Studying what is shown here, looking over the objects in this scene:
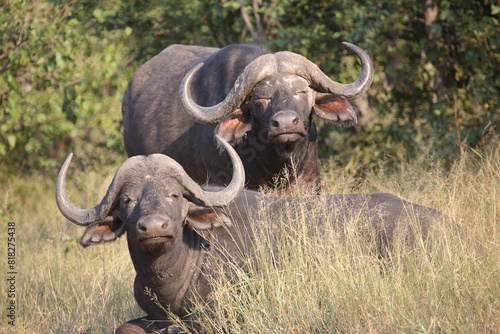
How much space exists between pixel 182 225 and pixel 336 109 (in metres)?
2.35

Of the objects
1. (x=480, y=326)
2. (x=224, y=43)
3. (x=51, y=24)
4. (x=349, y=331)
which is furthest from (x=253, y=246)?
(x=224, y=43)

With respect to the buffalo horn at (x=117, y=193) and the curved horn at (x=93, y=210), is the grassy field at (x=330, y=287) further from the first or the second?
the curved horn at (x=93, y=210)

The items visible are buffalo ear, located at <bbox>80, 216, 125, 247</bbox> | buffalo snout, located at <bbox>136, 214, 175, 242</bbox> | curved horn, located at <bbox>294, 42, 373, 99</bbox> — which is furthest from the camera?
curved horn, located at <bbox>294, 42, 373, 99</bbox>

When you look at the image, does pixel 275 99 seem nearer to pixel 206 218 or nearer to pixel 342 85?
pixel 342 85

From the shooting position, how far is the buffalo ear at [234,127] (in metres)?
6.16

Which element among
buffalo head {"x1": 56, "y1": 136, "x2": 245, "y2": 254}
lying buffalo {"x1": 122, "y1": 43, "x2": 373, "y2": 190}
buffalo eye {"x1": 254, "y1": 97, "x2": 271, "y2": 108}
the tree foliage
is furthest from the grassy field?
the tree foliage

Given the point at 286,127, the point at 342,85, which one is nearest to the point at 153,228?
the point at 286,127

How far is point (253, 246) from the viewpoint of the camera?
4723 mm

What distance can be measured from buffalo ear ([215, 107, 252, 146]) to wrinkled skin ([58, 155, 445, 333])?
1.11 meters

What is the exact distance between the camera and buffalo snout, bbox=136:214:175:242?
4.13 metres

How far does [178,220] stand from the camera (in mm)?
4453

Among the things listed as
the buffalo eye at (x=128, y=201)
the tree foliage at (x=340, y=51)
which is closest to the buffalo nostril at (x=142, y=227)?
the buffalo eye at (x=128, y=201)

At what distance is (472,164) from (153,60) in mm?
3887

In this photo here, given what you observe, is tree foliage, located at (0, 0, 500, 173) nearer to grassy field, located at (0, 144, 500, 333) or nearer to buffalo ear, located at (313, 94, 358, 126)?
buffalo ear, located at (313, 94, 358, 126)
